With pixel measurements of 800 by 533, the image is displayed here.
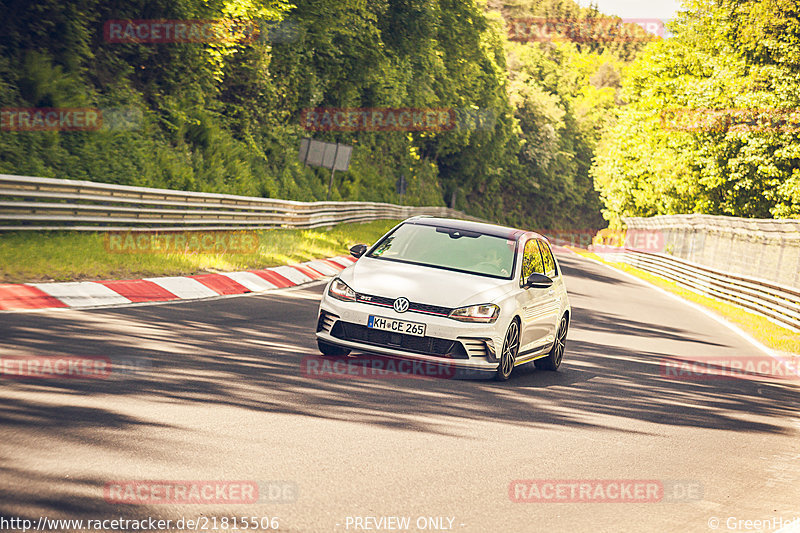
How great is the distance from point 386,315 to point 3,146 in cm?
1183

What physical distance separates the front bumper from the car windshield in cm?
108

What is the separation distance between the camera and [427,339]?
8977mm

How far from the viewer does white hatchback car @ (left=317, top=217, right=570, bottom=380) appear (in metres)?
9.01

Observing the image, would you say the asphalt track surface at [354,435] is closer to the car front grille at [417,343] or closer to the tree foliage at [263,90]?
the car front grille at [417,343]

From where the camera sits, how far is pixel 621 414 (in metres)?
9.02

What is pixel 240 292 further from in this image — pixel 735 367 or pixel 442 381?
pixel 735 367

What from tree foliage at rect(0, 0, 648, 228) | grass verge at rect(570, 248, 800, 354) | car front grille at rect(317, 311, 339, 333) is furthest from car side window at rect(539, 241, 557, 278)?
tree foliage at rect(0, 0, 648, 228)

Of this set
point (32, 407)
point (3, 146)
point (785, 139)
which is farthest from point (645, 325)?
point (785, 139)

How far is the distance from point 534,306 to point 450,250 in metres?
1.10

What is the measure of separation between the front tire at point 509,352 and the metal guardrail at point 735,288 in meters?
13.2

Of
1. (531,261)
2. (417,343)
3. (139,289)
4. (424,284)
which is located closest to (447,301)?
(424,284)


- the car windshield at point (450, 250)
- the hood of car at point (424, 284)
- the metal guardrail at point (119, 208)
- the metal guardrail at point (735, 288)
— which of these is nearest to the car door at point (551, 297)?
the car windshield at point (450, 250)

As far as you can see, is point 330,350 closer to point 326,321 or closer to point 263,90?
point 326,321

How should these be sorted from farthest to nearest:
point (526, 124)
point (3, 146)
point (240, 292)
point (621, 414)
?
point (526, 124), point (3, 146), point (240, 292), point (621, 414)
